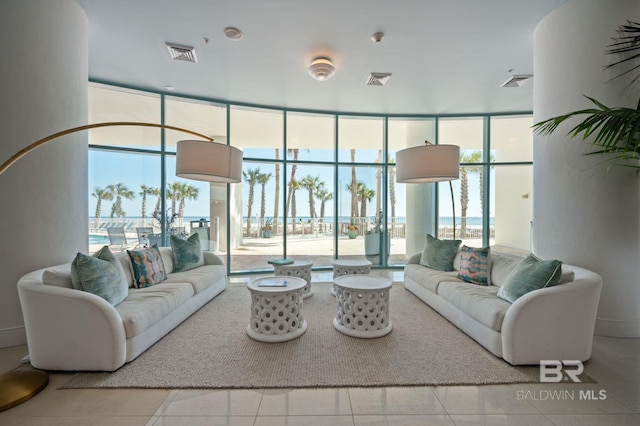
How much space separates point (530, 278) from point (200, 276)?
3.49 m

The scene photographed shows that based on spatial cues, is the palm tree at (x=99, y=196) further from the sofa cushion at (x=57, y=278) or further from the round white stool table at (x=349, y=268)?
the round white stool table at (x=349, y=268)

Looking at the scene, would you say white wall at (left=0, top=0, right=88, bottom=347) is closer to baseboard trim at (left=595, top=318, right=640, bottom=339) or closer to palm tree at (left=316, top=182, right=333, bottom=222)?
palm tree at (left=316, top=182, right=333, bottom=222)

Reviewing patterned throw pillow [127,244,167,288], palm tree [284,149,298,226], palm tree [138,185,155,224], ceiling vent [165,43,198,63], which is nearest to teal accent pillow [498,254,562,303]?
patterned throw pillow [127,244,167,288]

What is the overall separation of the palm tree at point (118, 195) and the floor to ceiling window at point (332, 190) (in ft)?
1.61

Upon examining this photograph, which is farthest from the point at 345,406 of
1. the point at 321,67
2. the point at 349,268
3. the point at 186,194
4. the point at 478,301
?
the point at 186,194

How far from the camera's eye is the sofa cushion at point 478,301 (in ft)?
7.78

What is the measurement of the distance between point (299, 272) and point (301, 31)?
2.99 meters

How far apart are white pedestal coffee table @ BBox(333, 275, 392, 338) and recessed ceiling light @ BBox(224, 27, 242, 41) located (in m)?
3.05

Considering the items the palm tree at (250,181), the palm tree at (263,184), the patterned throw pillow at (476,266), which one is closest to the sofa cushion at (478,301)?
the patterned throw pillow at (476,266)

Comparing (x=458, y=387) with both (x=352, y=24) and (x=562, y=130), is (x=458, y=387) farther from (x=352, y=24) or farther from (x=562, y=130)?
(x=352, y=24)

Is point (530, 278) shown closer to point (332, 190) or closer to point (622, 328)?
point (622, 328)

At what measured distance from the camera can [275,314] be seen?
105 inches

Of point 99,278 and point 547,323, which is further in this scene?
point 99,278

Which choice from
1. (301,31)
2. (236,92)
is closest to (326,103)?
(236,92)
